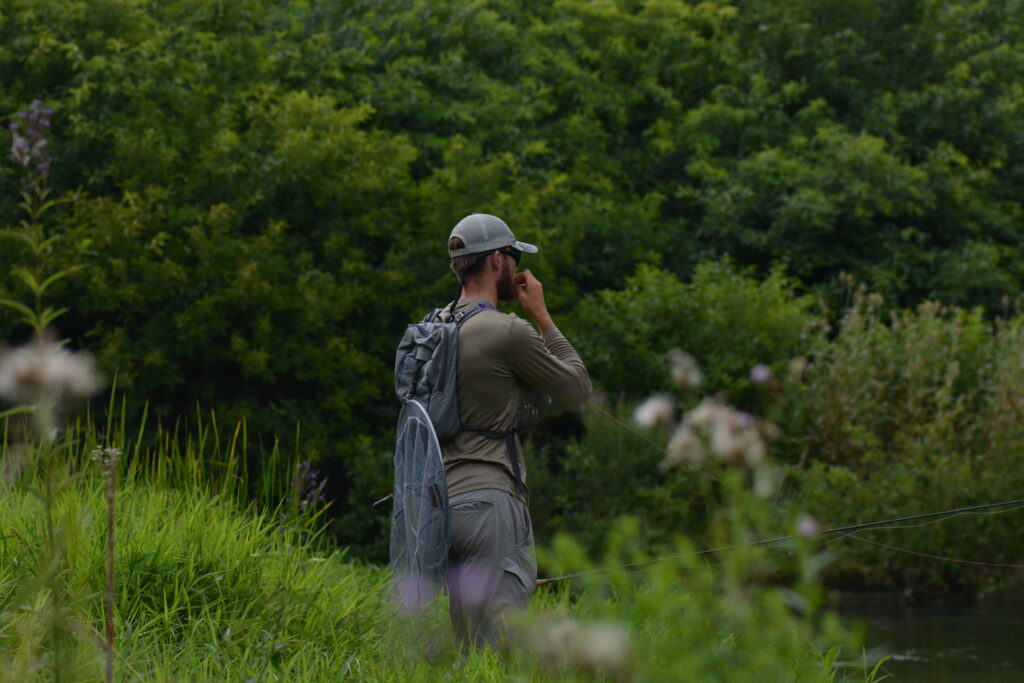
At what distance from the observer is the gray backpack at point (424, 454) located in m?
3.77

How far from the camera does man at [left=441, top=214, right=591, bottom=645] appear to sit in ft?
12.5

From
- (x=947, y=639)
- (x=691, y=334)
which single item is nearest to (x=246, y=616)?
(x=947, y=639)

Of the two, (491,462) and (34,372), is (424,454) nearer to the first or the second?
(491,462)

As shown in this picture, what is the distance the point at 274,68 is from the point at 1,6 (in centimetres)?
271

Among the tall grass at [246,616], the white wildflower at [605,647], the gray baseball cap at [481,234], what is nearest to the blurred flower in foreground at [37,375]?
the tall grass at [246,616]

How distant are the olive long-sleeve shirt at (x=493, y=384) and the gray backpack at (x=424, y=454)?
0.13 feet

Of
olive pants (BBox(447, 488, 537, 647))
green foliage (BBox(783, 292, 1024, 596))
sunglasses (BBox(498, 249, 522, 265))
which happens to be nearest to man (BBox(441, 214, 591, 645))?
olive pants (BBox(447, 488, 537, 647))

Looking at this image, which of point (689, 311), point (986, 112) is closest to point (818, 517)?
point (689, 311)

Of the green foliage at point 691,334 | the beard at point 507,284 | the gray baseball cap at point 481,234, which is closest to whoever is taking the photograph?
the gray baseball cap at point 481,234

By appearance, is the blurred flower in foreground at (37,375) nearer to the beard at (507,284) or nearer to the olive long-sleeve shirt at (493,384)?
the olive long-sleeve shirt at (493,384)

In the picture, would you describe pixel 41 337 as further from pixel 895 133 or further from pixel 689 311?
pixel 895 133

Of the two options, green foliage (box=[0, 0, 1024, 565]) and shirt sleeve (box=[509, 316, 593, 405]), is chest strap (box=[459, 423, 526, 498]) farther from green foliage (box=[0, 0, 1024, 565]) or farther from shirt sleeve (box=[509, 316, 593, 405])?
green foliage (box=[0, 0, 1024, 565])

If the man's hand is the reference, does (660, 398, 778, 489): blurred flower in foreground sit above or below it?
above

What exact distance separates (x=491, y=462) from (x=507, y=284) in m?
0.60
